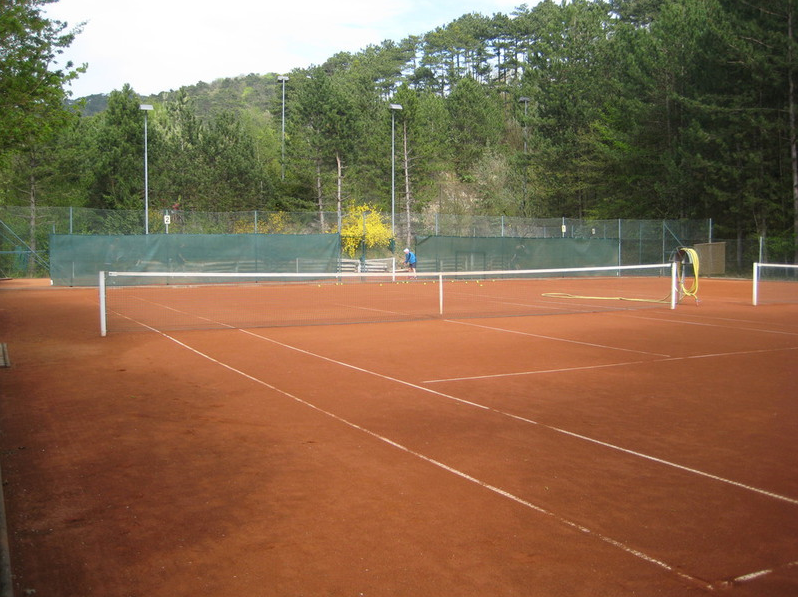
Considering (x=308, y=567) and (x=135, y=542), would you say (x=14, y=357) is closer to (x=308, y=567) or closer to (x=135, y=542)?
(x=135, y=542)

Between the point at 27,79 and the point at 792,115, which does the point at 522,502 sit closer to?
the point at 27,79

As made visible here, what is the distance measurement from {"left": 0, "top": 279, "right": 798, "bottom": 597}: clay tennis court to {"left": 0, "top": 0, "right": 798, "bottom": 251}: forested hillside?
27.9 m

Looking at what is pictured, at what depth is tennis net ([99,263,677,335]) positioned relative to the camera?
51.3 ft

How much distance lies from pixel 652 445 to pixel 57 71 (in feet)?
59.5

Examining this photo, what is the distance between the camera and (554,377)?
8.95 m

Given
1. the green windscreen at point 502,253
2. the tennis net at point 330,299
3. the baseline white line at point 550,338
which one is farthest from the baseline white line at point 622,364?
the green windscreen at point 502,253

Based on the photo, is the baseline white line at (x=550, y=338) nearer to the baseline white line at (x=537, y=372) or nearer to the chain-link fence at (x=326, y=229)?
the baseline white line at (x=537, y=372)

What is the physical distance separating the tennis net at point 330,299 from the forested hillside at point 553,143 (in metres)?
10.9

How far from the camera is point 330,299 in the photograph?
21484 mm

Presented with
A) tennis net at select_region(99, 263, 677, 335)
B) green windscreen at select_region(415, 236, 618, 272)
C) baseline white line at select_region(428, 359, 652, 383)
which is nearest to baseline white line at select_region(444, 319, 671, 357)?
baseline white line at select_region(428, 359, 652, 383)

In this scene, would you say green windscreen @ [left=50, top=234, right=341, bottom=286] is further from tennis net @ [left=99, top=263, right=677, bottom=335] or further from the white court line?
the white court line

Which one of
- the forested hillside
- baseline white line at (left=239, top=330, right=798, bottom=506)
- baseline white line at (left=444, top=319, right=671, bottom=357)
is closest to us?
baseline white line at (left=239, top=330, right=798, bottom=506)

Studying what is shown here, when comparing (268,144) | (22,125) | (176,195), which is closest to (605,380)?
(22,125)

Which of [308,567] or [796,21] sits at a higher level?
[796,21]
